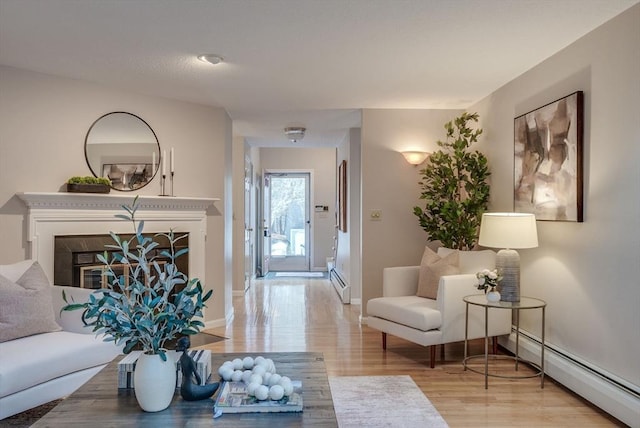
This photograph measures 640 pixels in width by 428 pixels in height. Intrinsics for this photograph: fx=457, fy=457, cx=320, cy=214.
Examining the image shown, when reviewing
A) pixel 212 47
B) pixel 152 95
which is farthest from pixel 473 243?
pixel 152 95

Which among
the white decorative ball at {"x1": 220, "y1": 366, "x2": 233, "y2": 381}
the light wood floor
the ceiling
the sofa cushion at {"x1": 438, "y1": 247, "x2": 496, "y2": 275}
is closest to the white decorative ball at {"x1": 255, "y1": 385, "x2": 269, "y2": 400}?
the white decorative ball at {"x1": 220, "y1": 366, "x2": 233, "y2": 381}

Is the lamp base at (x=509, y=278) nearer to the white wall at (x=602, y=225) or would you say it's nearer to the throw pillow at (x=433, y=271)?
the white wall at (x=602, y=225)

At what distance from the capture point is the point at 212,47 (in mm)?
3021

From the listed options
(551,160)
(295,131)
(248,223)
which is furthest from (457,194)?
(248,223)

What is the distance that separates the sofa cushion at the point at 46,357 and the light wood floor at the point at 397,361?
92cm

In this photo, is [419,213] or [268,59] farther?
[419,213]

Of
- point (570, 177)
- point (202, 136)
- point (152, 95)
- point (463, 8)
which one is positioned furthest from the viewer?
point (202, 136)

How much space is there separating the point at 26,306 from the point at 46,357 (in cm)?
45

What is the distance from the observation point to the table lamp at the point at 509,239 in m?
3.15

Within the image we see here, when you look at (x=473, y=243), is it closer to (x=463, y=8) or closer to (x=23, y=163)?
(x=463, y=8)

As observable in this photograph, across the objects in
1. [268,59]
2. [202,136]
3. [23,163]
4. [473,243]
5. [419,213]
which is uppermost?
[268,59]

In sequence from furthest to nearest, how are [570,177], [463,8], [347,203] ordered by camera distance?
[347,203] → [570,177] → [463,8]

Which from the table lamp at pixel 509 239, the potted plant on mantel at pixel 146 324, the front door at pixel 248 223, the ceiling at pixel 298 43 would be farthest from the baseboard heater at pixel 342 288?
the potted plant on mantel at pixel 146 324

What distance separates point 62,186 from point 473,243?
3.64m
